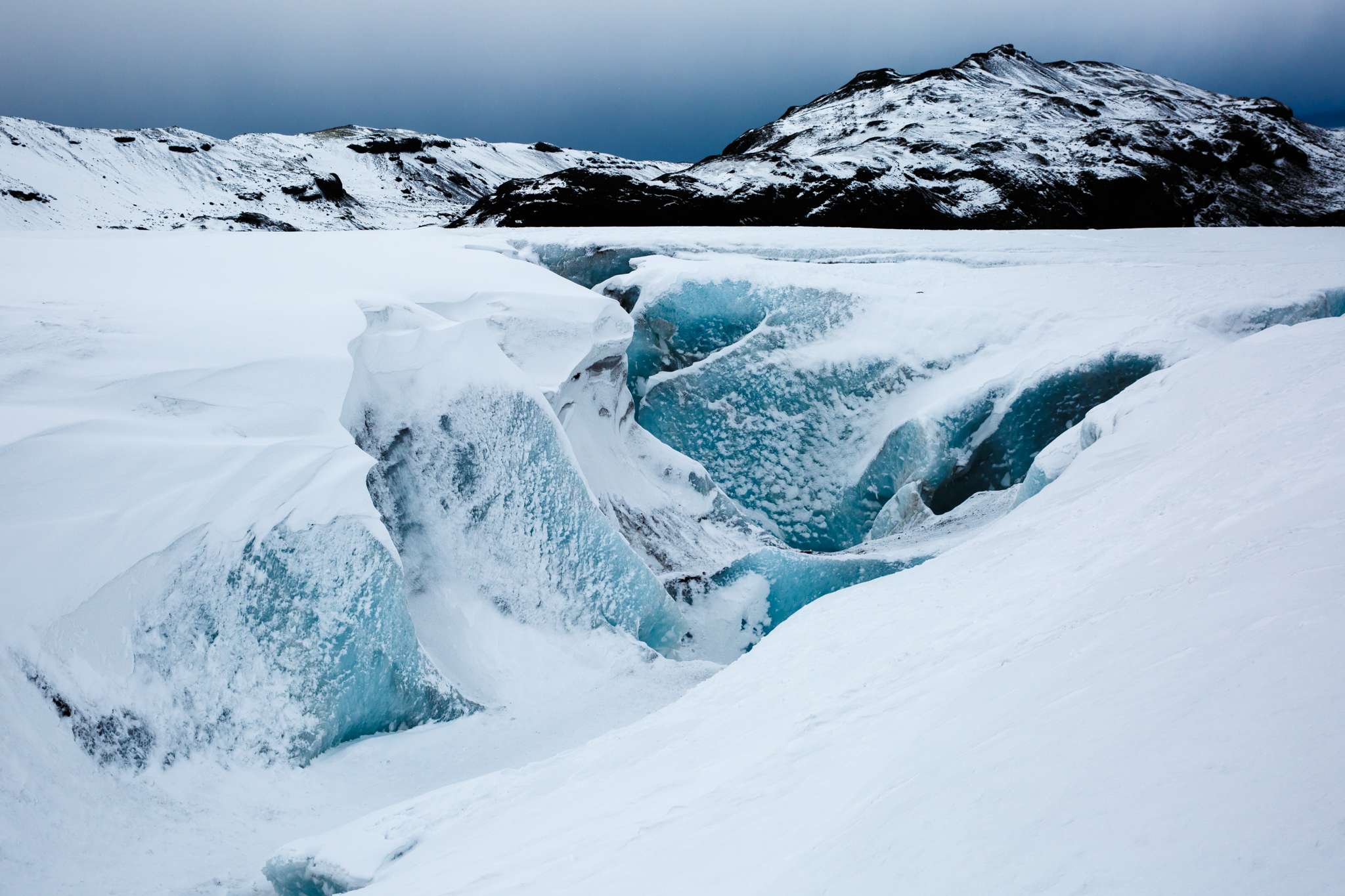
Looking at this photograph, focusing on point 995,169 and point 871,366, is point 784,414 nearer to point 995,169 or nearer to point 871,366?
point 871,366

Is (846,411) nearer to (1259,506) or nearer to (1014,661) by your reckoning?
(1259,506)

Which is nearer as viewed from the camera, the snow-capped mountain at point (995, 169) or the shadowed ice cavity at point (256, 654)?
the shadowed ice cavity at point (256, 654)

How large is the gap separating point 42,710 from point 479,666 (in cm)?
203

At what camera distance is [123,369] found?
3.74 metres

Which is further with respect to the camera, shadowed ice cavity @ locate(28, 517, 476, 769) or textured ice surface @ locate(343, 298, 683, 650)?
textured ice surface @ locate(343, 298, 683, 650)

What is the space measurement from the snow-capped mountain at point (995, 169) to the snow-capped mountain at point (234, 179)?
217 centimetres

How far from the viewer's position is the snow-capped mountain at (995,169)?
690 inches

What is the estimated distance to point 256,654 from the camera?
143 inches

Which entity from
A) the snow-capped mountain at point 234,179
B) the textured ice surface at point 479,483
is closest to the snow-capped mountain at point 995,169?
the snow-capped mountain at point 234,179

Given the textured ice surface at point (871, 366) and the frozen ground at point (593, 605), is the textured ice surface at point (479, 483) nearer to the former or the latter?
the frozen ground at point (593, 605)

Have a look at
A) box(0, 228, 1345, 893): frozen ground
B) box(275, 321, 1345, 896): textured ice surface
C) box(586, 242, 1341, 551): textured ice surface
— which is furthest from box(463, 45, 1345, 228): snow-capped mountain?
box(275, 321, 1345, 896): textured ice surface

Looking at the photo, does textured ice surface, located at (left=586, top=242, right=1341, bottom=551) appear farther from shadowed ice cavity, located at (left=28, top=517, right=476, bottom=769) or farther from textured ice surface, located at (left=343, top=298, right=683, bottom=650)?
shadowed ice cavity, located at (left=28, top=517, right=476, bottom=769)

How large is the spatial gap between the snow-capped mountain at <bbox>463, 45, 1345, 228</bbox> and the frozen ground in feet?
34.9

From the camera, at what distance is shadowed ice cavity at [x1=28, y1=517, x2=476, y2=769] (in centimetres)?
320
